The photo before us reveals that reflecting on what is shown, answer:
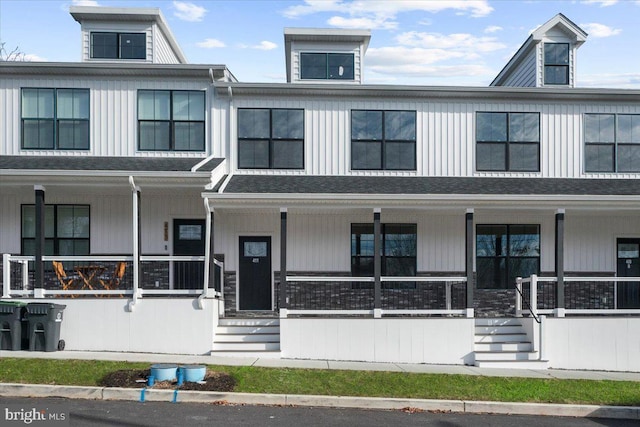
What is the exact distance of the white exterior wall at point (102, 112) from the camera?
17.1 m

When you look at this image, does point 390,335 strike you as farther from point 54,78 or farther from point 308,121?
point 54,78

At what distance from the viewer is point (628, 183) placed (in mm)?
17594

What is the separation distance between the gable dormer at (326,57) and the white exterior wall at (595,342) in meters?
8.95

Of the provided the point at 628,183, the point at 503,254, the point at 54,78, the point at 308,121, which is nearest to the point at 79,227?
the point at 54,78

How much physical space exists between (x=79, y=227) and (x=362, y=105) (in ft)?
25.2

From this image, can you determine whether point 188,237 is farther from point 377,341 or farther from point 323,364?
point 377,341

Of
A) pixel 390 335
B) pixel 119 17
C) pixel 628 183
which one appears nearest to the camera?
pixel 390 335

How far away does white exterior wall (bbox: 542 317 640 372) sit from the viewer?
15.1m

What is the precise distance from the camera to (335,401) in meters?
11.3

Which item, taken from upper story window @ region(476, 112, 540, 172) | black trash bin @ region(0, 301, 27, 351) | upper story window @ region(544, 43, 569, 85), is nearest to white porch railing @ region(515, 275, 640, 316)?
upper story window @ region(476, 112, 540, 172)

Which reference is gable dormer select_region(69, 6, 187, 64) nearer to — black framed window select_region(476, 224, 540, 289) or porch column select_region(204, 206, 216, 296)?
porch column select_region(204, 206, 216, 296)

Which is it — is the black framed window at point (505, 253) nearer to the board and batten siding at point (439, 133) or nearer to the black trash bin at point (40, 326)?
the board and batten siding at point (439, 133)

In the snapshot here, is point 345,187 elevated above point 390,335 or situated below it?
above

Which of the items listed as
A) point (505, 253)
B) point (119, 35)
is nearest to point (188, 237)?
point (119, 35)
